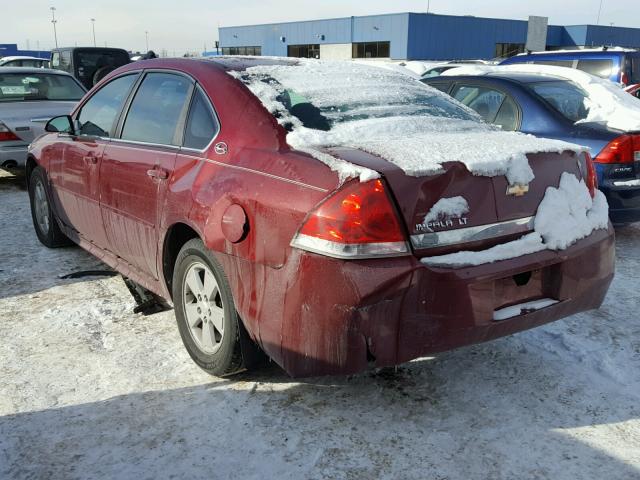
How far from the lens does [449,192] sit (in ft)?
7.96

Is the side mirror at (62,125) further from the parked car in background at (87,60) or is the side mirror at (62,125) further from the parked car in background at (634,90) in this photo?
the parked car in background at (87,60)

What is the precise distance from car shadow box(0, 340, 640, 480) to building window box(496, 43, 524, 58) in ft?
155

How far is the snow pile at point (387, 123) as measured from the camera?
253 cm

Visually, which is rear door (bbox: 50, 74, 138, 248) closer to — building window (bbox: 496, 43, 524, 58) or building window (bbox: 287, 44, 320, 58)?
building window (bbox: 287, 44, 320, 58)

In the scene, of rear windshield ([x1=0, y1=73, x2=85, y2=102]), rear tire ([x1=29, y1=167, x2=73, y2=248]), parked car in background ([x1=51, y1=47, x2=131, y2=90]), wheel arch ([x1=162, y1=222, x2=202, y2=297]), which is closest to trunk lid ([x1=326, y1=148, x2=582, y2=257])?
wheel arch ([x1=162, y1=222, x2=202, y2=297])

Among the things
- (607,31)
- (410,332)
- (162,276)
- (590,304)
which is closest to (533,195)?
(590,304)

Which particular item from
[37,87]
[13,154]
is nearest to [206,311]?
[13,154]

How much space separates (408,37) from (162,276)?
40534mm

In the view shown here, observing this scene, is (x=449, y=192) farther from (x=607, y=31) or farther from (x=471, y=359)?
(x=607, y=31)

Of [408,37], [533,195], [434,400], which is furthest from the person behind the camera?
[408,37]

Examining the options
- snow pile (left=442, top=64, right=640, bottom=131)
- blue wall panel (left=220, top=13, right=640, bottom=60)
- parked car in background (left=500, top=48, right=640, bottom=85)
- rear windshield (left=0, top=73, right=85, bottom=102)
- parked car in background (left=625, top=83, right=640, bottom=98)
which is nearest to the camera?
snow pile (left=442, top=64, right=640, bottom=131)

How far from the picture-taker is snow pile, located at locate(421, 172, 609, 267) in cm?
245

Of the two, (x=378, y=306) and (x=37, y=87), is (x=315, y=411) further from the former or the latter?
(x=37, y=87)

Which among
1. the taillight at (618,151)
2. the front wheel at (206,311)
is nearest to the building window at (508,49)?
the taillight at (618,151)
